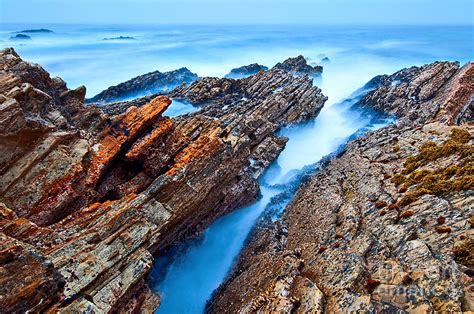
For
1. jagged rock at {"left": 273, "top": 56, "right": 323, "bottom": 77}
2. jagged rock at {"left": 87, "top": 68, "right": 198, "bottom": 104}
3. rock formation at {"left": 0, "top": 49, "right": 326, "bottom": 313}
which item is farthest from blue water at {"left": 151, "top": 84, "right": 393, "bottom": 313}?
jagged rock at {"left": 87, "top": 68, "right": 198, "bottom": 104}

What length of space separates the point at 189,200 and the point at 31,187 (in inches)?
503

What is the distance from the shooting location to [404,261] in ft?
66.5

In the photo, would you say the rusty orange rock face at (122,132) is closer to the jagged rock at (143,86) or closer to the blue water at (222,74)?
the blue water at (222,74)

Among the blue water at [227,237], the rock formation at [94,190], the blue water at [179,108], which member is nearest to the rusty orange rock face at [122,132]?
the rock formation at [94,190]

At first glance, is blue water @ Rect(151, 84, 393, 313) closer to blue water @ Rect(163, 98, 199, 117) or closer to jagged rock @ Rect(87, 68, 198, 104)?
blue water @ Rect(163, 98, 199, 117)

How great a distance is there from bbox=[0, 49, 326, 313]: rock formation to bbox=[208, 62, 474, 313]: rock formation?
8106mm

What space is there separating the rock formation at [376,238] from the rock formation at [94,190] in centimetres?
811

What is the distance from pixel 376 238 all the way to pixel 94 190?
23.1 m

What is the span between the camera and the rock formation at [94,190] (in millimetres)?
18531

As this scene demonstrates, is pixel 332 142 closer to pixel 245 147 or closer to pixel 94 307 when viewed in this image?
pixel 245 147

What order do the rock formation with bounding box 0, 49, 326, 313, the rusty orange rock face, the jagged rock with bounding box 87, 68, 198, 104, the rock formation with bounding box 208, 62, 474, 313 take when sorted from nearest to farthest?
1. the rock formation with bounding box 208, 62, 474, 313
2. the rock formation with bounding box 0, 49, 326, 313
3. the rusty orange rock face
4. the jagged rock with bounding box 87, 68, 198, 104

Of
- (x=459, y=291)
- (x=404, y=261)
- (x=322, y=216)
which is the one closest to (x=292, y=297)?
(x=404, y=261)

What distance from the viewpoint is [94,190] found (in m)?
26.7

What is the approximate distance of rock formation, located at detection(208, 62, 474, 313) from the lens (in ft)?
60.4
